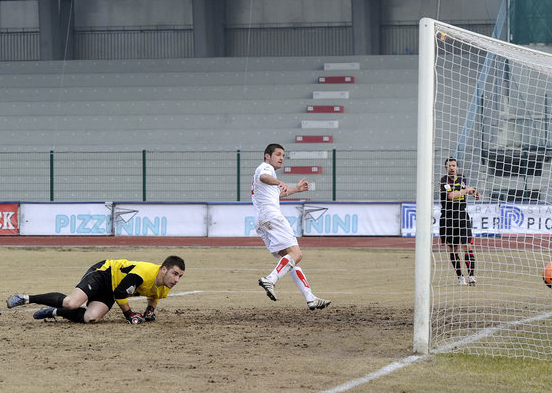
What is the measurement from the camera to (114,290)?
358 inches

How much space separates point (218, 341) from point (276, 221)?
8.41 feet

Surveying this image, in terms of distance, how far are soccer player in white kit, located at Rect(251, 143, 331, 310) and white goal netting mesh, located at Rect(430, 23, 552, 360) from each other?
1.52 m

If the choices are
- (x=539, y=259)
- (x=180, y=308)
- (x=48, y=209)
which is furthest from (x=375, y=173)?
(x=180, y=308)

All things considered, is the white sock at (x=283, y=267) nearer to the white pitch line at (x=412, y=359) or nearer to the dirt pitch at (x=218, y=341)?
the dirt pitch at (x=218, y=341)

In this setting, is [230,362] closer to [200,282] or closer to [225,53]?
[200,282]

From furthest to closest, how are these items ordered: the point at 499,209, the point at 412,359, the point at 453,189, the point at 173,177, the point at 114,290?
the point at 173,177 → the point at 499,209 → the point at 453,189 → the point at 114,290 → the point at 412,359

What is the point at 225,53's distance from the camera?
131 ft

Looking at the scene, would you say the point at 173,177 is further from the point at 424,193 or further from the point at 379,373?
the point at 379,373

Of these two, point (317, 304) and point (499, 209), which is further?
point (499, 209)

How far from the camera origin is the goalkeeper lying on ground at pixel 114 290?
29.4 ft

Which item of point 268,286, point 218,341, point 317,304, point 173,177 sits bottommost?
point 218,341

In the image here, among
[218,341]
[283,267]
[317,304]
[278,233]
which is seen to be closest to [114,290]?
[218,341]

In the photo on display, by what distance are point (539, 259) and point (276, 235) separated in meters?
7.00

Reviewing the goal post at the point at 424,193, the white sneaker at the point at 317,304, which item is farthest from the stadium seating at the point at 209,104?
the goal post at the point at 424,193
